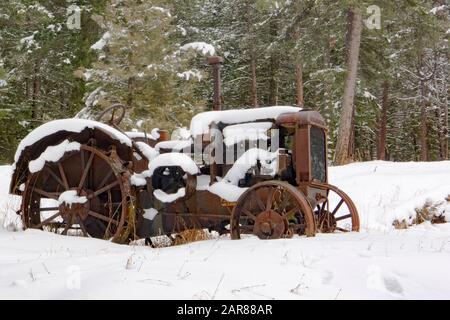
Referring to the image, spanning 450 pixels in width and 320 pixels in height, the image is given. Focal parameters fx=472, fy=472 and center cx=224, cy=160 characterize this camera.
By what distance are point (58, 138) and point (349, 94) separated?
30.1 ft

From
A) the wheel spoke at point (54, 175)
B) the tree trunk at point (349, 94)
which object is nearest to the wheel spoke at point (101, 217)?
the wheel spoke at point (54, 175)

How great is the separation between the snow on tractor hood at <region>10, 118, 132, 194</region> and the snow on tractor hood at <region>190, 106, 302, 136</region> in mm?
887

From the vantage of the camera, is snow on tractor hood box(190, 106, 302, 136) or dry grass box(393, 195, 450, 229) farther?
dry grass box(393, 195, 450, 229)

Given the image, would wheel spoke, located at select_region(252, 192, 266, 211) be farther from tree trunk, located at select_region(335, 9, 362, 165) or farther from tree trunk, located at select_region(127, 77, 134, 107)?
tree trunk, located at select_region(127, 77, 134, 107)

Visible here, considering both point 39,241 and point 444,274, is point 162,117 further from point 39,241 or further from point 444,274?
point 444,274

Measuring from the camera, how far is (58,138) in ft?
19.7

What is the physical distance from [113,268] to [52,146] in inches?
135

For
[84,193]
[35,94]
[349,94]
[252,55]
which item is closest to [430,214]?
[84,193]

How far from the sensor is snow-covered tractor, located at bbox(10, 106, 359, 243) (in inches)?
200

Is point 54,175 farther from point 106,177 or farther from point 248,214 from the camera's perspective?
point 248,214

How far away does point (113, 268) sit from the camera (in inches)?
118

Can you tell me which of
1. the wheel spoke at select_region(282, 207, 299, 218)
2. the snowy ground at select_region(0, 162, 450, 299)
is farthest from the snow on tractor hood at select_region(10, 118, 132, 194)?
the wheel spoke at select_region(282, 207, 299, 218)
